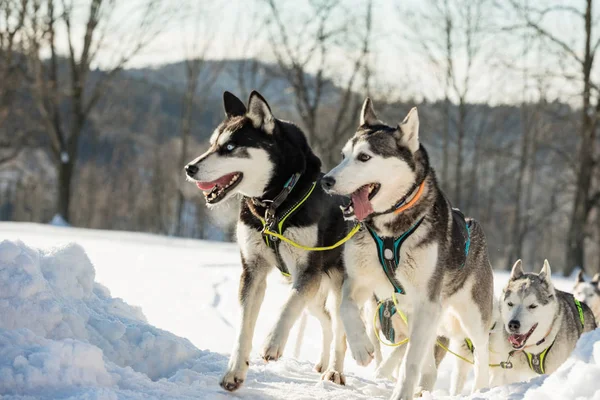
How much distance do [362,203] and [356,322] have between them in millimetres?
730

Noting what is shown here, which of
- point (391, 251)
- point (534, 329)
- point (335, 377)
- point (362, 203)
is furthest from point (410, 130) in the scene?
point (534, 329)

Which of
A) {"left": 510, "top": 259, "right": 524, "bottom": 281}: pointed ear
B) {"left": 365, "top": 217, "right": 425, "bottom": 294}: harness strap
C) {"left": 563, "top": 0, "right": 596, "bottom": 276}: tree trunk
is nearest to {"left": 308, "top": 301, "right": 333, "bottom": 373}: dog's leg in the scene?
{"left": 365, "top": 217, "right": 425, "bottom": 294}: harness strap

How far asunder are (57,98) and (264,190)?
19570mm

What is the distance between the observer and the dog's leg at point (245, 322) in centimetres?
398

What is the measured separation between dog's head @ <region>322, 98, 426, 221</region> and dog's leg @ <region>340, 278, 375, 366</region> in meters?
0.53

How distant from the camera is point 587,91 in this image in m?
18.0

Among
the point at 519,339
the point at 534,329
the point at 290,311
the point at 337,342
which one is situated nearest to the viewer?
the point at 290,311

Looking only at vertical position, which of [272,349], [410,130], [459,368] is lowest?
[459,368]

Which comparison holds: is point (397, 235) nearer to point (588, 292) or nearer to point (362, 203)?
point (362, 203)

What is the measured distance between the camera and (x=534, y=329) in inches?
251

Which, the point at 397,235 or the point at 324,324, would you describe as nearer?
the point at 397,235

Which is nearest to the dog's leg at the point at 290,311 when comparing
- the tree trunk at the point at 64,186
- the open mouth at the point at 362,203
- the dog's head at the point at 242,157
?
the open mouth at the point at 362,203

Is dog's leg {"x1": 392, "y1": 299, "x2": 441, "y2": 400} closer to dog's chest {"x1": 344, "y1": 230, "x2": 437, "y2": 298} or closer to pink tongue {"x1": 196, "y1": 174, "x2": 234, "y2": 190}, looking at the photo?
dog's chest {"x1": 344, "y1": 230, "x2": 437, "y2": 298}

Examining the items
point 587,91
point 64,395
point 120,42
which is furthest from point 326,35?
point 64,395
